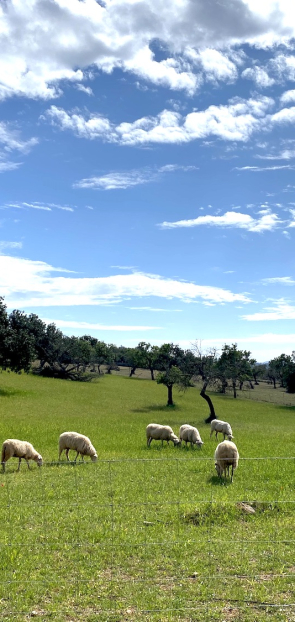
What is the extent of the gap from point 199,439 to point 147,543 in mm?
16883

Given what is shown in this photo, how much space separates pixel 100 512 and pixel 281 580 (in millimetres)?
5346

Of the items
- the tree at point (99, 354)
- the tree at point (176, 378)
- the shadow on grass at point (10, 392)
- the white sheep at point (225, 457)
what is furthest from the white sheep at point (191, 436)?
the tree at point (99, 354)

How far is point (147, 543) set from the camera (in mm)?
10047

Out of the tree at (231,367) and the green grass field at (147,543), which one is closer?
the green grass field at (147,543)

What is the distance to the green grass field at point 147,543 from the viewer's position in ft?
25.1

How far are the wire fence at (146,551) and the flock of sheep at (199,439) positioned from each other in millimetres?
1239

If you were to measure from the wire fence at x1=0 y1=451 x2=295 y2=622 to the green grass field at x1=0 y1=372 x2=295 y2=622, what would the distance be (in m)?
0.02

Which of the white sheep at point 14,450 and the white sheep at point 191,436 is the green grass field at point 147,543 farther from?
the white sheep at point 191,436

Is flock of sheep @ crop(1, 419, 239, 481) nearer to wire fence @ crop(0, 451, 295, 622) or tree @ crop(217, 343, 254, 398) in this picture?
wire fence @ crop(0, 451, 295, 622)

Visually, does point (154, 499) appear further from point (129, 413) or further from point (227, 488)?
point (129, 413)

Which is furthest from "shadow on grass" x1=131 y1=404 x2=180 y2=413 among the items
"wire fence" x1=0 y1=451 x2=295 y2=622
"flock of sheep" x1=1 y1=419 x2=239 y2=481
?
"wire fence" x1=0 y1=451 x2=295 y2=622

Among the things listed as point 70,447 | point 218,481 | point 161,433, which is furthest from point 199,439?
point 218,481

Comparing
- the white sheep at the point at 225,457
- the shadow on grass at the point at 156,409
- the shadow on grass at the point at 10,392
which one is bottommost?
the shadow on grass at the point at 156,409

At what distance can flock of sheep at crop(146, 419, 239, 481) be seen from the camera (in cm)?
1716
